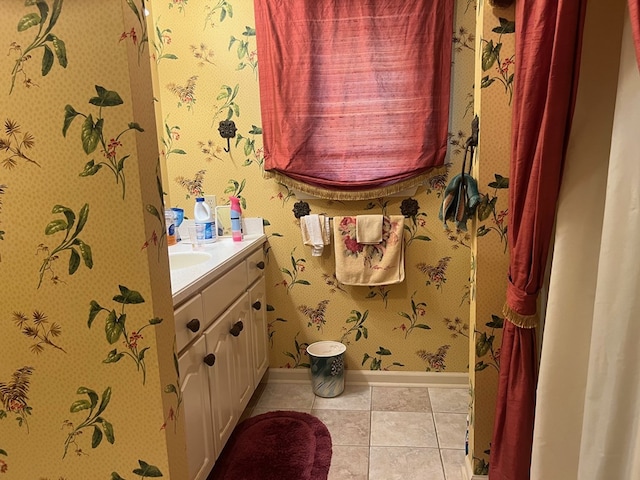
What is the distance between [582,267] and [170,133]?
2.12 m

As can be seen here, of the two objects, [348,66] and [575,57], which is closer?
[575,57]

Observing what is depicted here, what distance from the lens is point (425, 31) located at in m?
2.17

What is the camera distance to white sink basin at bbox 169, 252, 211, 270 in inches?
82.3

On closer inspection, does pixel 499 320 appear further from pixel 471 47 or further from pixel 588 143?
pixel 471 47

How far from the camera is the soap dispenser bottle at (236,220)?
2349 millimetres

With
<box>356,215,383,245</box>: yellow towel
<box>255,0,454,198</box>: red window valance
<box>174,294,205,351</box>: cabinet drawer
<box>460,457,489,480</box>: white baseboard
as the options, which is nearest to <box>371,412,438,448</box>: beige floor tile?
<box>460,457,489,480</box>: white baseboard

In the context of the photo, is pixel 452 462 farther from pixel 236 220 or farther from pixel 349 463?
pixel 236 220

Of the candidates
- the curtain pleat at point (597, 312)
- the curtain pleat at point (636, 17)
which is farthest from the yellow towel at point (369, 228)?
the curtain pleat at point (636, 17)

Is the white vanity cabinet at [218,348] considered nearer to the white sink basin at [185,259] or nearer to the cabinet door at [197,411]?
the cabinet door at [197,411]

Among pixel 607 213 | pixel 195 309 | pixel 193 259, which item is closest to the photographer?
pixel 607 213

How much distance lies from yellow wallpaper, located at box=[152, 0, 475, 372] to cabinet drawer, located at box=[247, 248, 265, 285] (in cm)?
10

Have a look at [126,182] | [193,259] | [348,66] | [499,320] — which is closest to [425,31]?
[348,66]

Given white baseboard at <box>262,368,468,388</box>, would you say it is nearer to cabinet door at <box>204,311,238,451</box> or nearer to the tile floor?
the tile floor

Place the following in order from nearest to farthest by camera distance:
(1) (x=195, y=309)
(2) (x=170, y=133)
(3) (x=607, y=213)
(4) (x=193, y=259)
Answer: (3) (x=607, y=213)
(1) (x=195, y=309)
(4) (x=193, y=259)
(2) (x=170, y=133)
